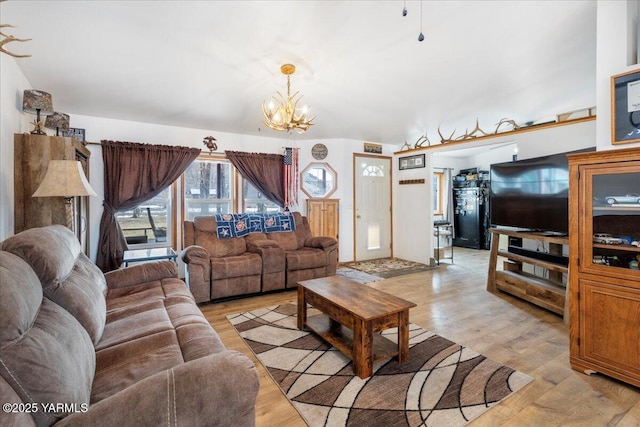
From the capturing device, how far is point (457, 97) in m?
4.02

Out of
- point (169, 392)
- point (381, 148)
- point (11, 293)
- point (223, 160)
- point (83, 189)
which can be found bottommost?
point (169, 392)

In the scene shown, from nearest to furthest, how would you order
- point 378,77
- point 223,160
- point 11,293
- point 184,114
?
point 11,293
point 378,77
point 184,114
point 223,160

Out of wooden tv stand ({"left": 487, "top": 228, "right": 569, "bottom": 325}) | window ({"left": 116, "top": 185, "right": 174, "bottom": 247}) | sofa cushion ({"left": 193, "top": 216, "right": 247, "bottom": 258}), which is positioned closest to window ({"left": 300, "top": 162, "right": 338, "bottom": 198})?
sofa cushion ({"left": 193, "top": 216, "right": 247, "bottom": 258})

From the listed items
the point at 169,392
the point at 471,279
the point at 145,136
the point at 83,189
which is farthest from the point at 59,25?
the point at 471,279

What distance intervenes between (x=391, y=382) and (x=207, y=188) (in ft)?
12.8

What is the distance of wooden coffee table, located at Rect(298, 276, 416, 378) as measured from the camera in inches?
79.5

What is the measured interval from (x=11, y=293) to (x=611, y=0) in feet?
12.3

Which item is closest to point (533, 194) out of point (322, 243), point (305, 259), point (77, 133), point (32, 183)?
point (322, 243)

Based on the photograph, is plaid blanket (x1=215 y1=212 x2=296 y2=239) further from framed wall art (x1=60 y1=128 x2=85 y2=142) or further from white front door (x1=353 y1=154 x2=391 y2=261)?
framed wall art (x1=60 y1=128 x2=85 y2=142)

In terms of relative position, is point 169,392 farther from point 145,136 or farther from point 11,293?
point 145,136

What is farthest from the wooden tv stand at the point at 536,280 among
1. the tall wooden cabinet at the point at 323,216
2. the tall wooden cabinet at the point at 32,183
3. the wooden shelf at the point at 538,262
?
the tall wooden cabinet at the point at 32,183

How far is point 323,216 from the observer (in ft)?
17.6

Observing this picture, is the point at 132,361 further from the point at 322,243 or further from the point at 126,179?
the point at 126,179

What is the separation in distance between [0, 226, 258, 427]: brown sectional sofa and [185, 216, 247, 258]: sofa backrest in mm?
2146
